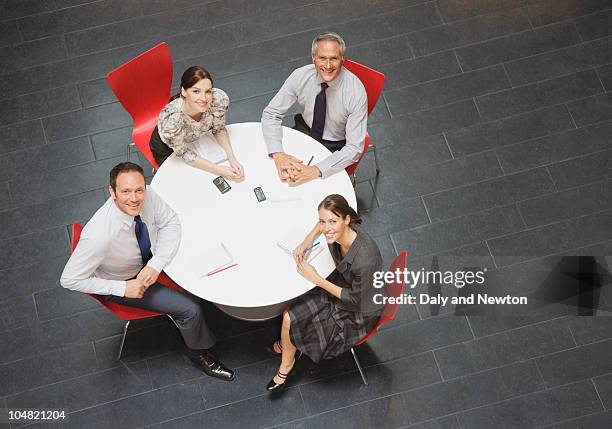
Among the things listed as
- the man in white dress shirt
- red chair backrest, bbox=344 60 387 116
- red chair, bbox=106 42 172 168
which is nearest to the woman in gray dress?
the man in white dress shirt

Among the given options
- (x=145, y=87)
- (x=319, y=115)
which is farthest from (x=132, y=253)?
(x=319, y=115)

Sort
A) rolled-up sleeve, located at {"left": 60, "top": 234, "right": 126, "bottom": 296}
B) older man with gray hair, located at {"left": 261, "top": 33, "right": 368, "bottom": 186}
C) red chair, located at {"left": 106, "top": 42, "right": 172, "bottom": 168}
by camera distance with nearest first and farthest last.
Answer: rolled-up sleeve, located at {"left": 60, "top": 234, "right": 126, "bottom": 296}
older man with gray hair, located at {"left": 261, "top": 33, "right": 368, "bottom": 186}
red chair, located at {"left": 106, "top": 42, "right": 172, "bottom": 168}

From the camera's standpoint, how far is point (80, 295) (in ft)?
13.4

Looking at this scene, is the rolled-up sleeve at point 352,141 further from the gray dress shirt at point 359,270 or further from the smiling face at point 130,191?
the smiling face at point 130,191

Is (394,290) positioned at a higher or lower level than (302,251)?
lower

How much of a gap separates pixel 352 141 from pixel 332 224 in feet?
2.48

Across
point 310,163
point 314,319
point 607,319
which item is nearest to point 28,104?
point 310,163

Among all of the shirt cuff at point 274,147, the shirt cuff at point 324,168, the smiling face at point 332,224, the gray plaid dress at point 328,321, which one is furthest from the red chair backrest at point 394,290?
the shirt cuff at point 274,147

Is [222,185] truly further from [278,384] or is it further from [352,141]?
[278,384]

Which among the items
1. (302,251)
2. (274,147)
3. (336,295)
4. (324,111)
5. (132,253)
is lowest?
(336,295)

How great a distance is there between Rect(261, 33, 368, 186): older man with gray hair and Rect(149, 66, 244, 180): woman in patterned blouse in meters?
0.24

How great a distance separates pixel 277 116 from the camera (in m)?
3.74

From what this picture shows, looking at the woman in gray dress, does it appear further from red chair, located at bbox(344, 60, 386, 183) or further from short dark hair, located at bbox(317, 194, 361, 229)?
red chair, located at bbox(344, 60, 386, 183)

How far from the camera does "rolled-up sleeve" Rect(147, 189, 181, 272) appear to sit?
3.32 meters
